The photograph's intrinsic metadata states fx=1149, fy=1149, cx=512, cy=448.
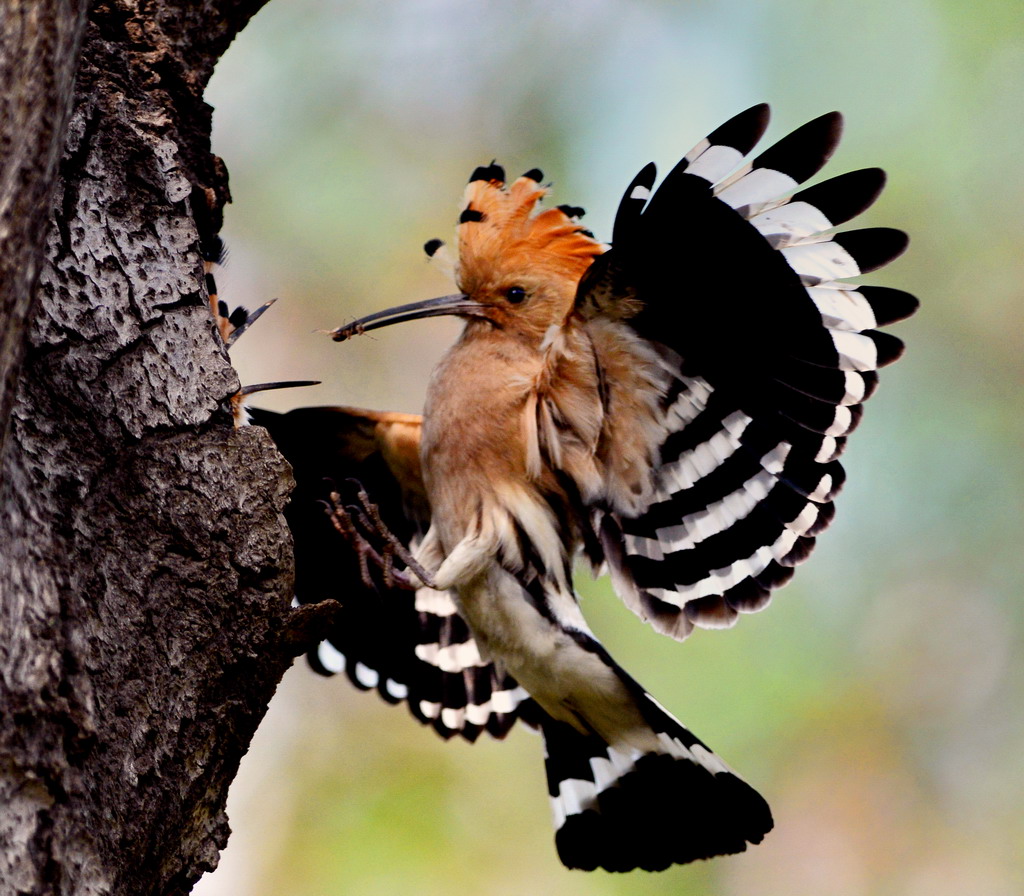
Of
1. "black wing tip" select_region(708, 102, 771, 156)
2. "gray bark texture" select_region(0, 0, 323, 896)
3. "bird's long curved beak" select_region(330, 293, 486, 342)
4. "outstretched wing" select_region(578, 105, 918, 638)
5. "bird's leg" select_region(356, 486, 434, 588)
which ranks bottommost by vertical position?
"gray bark texture" select_region(0, 0, 323, 896)

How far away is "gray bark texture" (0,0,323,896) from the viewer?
143 centimetres

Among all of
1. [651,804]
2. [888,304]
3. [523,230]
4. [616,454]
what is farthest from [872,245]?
[651,804]

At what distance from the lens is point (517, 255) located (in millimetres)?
2527

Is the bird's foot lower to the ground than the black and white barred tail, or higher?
higher

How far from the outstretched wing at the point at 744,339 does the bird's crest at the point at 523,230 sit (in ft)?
1.72

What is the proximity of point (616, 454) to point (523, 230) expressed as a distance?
608mm

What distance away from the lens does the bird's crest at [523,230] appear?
250 centimetres

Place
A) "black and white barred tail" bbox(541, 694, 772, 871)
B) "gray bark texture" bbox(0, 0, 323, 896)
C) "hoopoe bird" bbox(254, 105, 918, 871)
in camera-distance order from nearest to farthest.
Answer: "gray bark texture" bbox(0, 0, 323, 896), "hoopoe bird" bbox(254, 105, 918, 871), "black and white barred tail" bbox(541, 694, 772, 871)

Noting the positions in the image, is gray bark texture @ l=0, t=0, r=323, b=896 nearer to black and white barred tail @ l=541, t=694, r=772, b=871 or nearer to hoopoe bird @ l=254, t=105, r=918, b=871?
hoopoe bird @ l=254, t=105, r=918, b=871

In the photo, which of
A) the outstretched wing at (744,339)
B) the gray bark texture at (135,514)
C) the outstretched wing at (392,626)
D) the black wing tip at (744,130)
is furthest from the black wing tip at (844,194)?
the outstretched wing at (392,626)

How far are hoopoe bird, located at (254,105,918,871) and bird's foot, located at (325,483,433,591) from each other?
61 millimetres

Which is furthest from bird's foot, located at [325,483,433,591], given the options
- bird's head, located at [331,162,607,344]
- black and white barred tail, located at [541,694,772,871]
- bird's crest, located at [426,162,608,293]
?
bird's crest, located at [426,162,608,293]

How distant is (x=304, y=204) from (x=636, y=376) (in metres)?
2.60

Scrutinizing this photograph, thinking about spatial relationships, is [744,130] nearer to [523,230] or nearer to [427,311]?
[523,230]
